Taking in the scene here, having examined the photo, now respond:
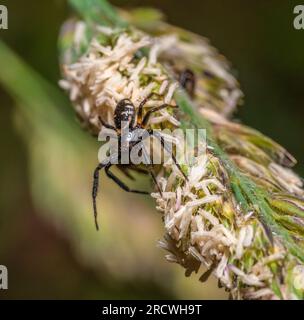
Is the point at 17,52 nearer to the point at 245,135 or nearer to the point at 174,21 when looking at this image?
the point at 174,21

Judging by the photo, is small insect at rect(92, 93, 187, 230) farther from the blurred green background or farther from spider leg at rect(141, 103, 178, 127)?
the blurred green background

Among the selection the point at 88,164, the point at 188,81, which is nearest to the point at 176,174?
the point at 188,81

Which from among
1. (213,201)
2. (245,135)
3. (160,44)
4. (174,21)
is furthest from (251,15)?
(213,201)

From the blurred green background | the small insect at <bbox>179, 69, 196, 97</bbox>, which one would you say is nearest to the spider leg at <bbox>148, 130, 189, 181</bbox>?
the small insect at <bbox>179, 69, 196, 97</bbox>

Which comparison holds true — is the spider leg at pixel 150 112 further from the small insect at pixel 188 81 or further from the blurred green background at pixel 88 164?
the blurred green background at pixel 88 164

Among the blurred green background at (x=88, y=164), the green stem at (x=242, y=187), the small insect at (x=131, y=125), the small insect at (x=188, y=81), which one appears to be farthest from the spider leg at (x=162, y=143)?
the blurred green background at (x=88, y=164)

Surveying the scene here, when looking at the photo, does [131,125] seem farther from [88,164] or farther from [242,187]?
[88,164]
